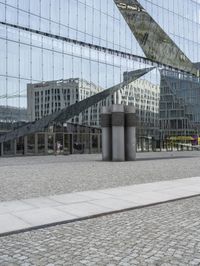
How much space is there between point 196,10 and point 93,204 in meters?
61.6

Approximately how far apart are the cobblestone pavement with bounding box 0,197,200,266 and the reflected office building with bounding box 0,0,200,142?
30.2 m

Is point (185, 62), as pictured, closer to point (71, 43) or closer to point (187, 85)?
point (187, 85)

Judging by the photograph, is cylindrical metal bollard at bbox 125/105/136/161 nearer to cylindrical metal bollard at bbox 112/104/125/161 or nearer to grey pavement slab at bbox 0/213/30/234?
cylindrical metal bollard at bbox 112/104/125/161

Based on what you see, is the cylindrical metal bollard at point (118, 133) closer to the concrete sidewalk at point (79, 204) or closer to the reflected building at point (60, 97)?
the reflected building at point (60, 97)

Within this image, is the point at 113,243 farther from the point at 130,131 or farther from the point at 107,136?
the point at 130,131

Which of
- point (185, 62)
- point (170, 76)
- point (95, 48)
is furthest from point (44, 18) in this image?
point (185, 62)

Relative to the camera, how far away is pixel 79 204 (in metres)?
10.3

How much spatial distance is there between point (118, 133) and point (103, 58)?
68.9 feet

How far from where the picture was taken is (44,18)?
136 ft

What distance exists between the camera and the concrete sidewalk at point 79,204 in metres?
8.35

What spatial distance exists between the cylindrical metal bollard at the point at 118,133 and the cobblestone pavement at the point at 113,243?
20.4 m

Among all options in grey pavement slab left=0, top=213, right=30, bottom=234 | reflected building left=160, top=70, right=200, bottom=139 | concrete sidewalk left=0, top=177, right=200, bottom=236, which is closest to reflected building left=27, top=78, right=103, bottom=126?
reflected building left=160, top=70, right=200, bottom=139

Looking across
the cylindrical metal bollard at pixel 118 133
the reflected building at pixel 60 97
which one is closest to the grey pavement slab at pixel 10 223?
the cylindrical metal bollard at pixel 118 133

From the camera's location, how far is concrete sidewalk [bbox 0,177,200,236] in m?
8.35
